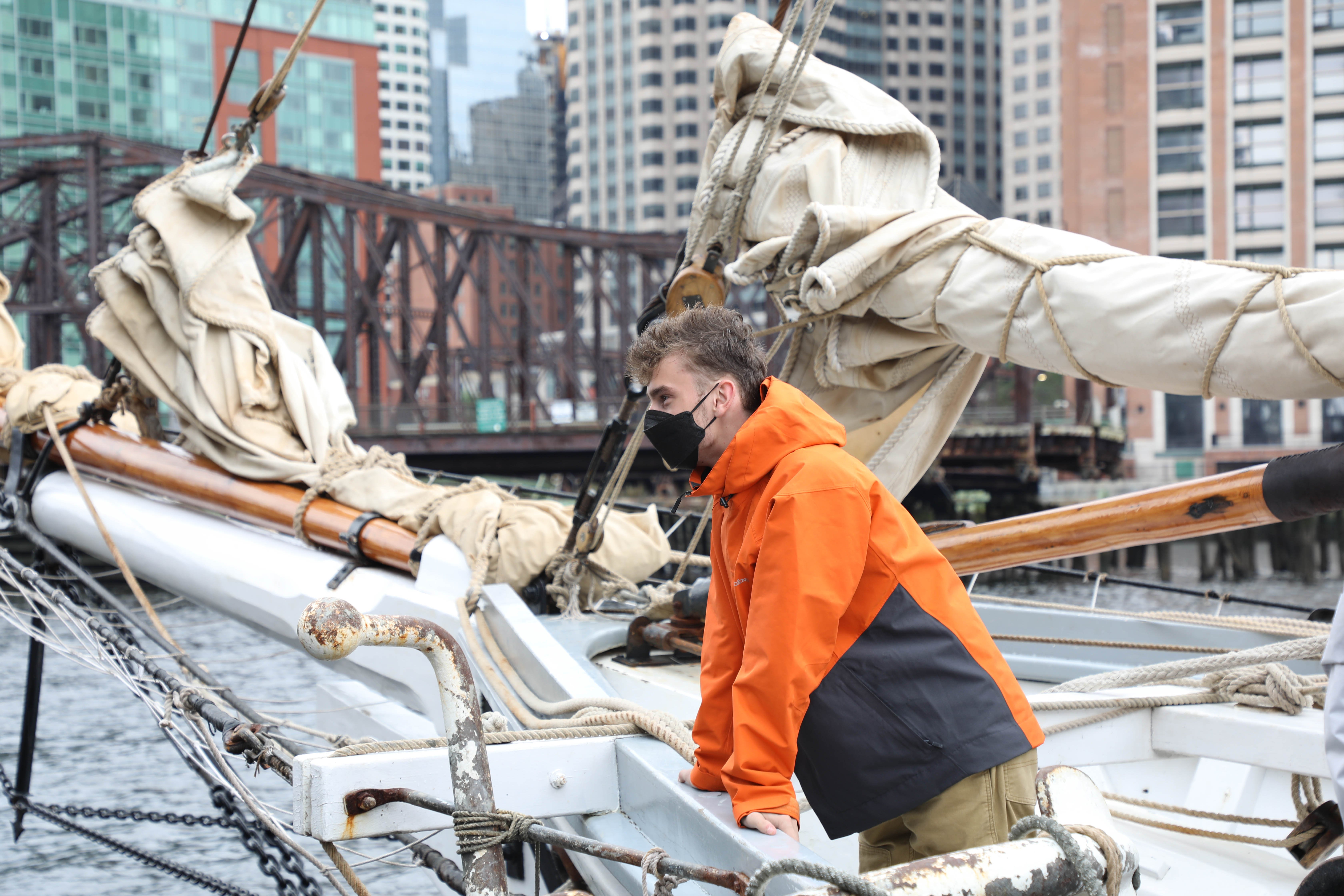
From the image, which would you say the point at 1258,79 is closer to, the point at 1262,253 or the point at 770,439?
the point at 1262,253

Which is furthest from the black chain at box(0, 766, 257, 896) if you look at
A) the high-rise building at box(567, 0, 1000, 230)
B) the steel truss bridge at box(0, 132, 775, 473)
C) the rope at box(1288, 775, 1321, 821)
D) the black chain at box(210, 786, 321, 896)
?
the high-rise building at box(567, 0, 1000, 230)

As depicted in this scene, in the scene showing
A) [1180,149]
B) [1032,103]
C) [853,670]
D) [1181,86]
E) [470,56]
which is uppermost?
[470,56]

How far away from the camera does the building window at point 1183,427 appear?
1865 inches

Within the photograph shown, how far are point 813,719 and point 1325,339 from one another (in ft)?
4.75

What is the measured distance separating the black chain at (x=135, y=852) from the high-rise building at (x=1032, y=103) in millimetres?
87451

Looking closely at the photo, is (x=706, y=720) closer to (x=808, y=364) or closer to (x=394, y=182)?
(x=808, y=364)

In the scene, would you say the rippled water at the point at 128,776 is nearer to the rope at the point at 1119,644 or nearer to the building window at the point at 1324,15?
the rope at the point at 1119,644

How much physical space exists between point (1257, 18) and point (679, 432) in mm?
56663

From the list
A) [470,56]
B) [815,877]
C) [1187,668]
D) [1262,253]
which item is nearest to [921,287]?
[1187,668]

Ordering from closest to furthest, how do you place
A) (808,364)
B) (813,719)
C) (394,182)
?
(813,719), (808,364), (394,182)

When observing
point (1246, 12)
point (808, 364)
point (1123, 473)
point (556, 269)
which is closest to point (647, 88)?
point (556, 269)

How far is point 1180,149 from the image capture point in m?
50.2

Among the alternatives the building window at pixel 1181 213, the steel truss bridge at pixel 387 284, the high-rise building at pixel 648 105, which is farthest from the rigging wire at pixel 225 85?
the high-rise building at pixel 648 105

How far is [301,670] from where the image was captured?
37.7 feet
